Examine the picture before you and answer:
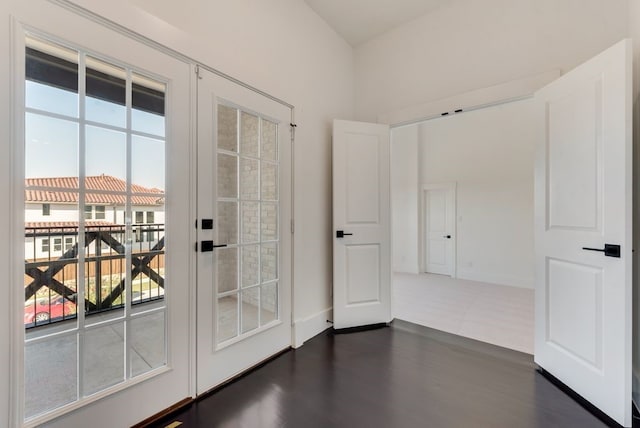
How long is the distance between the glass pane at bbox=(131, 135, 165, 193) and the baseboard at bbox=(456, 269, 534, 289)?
19.0 feet

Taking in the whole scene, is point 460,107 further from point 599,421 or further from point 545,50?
point 599,421

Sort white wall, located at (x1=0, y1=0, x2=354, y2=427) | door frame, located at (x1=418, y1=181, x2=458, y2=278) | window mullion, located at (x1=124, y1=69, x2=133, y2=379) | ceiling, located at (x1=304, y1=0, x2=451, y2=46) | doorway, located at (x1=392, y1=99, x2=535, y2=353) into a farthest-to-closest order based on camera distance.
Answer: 1. door frame, located at (x1=418, y1=181, x2=458, y2=278)
2. doorway, located at (x1=392, y1=99, x2=535, y2=353)
3. ceiling, located at (x1=304, y1=0, x2=451, y2=46)
4. window mullion, located at (x1=124, y1=69, x2=133, y2=379)
5. white wall, located at (x1=0, y1=0, x2=354, y2=427)

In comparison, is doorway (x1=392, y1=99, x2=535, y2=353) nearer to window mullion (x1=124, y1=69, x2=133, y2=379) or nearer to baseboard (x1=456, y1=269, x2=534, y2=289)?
baseboard (x1=456, y1=269, x2=534, y2=289)

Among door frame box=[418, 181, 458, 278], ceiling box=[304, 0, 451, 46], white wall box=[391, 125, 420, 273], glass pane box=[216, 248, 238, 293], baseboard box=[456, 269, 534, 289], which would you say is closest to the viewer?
glass pane box=[216, 248, 238, 293]

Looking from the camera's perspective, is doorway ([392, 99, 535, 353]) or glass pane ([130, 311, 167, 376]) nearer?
glass pane ([130, 311, 167, 376])

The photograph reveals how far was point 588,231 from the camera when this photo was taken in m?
1.79

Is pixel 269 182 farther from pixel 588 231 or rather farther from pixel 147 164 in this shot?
pixel 588 231

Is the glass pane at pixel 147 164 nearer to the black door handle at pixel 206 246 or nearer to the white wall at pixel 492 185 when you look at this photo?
the black door handle at pixel 206 246

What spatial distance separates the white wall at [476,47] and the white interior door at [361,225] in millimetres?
530

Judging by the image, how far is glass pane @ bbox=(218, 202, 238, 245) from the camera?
197 centimetres

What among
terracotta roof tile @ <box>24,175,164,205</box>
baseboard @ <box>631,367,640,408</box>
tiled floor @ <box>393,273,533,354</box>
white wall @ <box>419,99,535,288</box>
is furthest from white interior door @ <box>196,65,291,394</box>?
white wall @ <box>419,99,535,288</box>

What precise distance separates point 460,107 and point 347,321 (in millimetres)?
2425

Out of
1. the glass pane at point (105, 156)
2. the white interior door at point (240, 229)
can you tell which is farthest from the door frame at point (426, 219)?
the glass pane at point (105, 156)

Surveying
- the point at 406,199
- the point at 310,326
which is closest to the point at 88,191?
the point at 310,326
